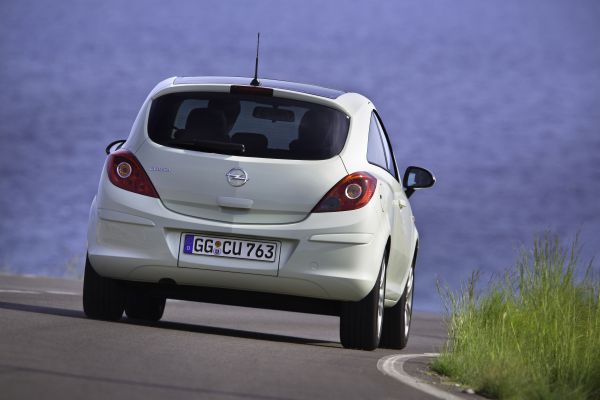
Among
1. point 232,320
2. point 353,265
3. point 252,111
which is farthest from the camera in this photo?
point 232,320

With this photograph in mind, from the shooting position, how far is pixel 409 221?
12.2m

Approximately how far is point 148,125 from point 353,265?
5.85ft

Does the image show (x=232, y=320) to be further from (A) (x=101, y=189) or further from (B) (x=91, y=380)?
(B) (x=91, y=380)

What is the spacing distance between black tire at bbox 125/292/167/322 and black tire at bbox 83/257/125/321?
907 millimetres

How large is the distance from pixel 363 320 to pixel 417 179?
2.39 metres

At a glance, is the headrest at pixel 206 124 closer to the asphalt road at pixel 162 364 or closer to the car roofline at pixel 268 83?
the car roofline at pixel 268 83

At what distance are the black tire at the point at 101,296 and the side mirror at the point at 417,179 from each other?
113 inches

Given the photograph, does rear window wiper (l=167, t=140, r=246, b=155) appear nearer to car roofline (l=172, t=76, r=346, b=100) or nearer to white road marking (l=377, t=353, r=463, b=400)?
car roofline (l=172, t=76, r=346, b=100)

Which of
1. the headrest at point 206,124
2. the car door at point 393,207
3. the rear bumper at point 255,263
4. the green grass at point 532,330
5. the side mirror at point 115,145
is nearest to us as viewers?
the green grass at point 532,330

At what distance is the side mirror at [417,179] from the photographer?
12.2 metres

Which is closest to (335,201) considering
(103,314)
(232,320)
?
(103,314)

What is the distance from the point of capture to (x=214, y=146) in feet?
33.1

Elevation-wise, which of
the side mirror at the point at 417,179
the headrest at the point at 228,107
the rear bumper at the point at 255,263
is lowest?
the rear bumper at the point at 255,263

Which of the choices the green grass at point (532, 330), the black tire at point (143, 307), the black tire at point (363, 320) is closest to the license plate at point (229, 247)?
the black tire at point (363, 320)
